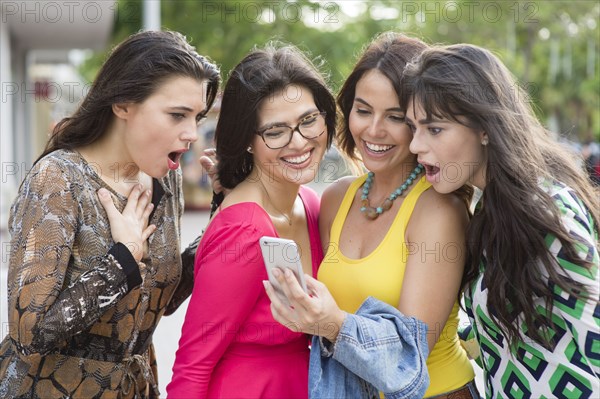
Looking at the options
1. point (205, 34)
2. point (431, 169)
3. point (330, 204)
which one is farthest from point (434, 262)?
point (205, 34)

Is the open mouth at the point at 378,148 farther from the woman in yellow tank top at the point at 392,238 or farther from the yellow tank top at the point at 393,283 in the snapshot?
the yellow tank top at the point at 393,283

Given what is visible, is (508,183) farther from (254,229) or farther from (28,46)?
(28,46)

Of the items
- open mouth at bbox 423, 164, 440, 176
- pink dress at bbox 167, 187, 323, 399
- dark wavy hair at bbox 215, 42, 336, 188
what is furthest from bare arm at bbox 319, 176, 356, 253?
open mouth at bbox 423, 164, 440, 176

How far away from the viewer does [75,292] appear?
7.89 ft

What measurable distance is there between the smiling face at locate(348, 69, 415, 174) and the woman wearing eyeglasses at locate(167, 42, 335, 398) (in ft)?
0.54

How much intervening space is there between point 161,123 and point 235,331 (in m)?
0.79

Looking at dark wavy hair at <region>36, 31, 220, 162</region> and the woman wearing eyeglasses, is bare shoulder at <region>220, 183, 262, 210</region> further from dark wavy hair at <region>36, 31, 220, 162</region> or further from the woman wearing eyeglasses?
dark wavy hair at <region>36, 31, 220, 162</region>

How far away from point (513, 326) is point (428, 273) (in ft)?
1.08

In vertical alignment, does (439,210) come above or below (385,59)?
below

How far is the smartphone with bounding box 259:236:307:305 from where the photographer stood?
2.22 meters

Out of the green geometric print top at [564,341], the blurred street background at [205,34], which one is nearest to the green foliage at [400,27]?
the blurred street background at [205,34]

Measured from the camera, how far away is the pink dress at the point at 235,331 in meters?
2.56

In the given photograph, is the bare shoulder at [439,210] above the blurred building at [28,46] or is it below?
above

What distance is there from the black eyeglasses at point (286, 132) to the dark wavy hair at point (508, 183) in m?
0.43
